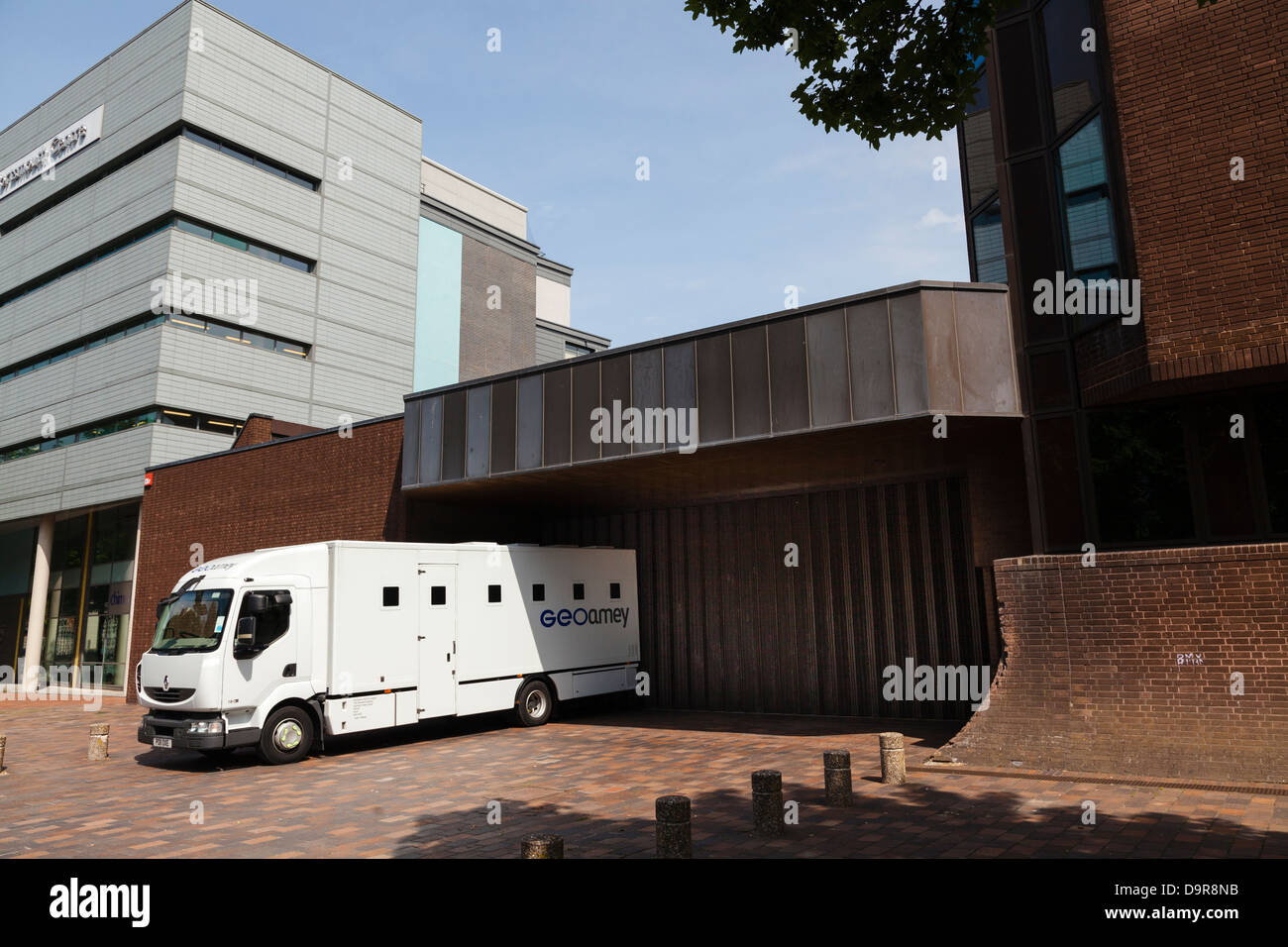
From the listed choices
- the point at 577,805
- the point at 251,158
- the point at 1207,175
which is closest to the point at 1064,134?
the point at 1207,175

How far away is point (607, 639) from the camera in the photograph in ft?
59.5

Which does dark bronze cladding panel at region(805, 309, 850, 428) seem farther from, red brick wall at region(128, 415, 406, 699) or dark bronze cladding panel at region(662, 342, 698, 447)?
red brick wall at region(128, 415, 406, 699)

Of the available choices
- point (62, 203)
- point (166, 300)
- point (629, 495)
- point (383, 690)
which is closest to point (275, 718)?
point (383, 690)

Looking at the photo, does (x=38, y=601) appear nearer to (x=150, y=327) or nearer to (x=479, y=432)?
(x=150, y=327)

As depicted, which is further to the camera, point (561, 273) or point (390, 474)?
point (561, 273)

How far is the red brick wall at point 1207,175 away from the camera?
10.1 meters

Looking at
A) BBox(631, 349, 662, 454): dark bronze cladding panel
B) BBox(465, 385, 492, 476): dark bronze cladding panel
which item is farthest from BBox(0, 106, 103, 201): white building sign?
BBox(631, 349, 662, 454): dark bronze cladding panel

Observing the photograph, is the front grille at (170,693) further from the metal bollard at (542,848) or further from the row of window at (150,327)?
the row of window at (150,327)

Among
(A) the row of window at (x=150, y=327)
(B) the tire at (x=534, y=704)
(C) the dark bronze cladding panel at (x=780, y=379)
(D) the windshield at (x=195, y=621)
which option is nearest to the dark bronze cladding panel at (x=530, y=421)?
(C) the dark bronze cladding panel at (x=780, y=379)

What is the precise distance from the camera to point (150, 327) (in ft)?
100

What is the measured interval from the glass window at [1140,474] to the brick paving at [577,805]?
3511mm

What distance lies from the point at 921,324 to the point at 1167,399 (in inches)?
129

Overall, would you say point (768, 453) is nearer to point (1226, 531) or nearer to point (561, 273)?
point (1226, 531)

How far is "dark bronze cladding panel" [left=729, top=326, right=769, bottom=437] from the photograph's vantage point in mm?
13188
